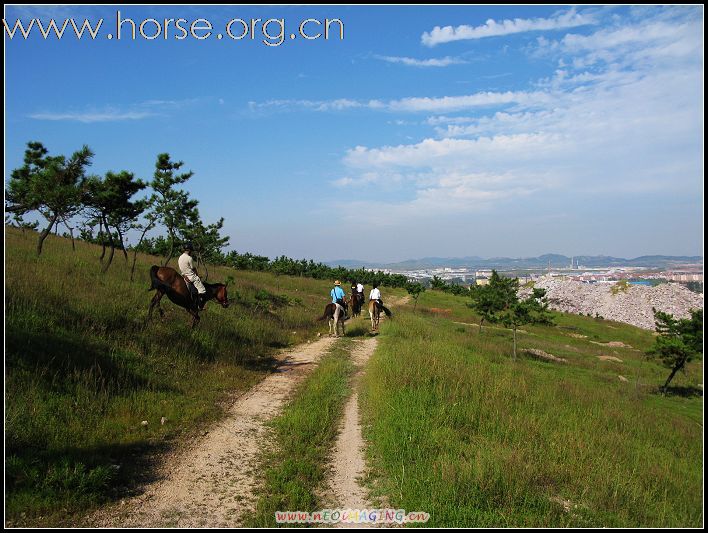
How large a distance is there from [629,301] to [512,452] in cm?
12317

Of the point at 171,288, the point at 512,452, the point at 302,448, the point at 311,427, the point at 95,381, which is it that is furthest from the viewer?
the point at 171,288

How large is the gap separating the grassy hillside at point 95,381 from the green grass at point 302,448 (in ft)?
5.32

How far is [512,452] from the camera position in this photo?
6.04 m

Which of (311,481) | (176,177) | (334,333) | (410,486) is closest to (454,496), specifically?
(410,486)

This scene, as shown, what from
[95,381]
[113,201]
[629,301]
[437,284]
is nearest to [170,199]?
[113,201]

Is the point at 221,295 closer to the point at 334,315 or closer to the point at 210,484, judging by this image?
the point at 334,315

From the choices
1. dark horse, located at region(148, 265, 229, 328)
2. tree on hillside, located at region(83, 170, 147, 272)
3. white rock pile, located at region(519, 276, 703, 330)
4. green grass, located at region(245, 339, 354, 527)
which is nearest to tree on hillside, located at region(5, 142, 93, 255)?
tree on hillside, located at region(83, 170, 147, 272)

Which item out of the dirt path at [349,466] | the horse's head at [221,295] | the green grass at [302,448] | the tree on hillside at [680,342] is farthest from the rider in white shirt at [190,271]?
the tree on hillside at [680,342]

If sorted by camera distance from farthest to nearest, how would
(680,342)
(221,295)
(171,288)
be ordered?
(680,342), (221,295), (171,288)

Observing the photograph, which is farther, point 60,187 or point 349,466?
point 60,187

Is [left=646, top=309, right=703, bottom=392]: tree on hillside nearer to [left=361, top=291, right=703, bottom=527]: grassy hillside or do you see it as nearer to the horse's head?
[left=361, top=291, right=703, bottom=527]: grassy hillside

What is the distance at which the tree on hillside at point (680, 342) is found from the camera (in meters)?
22.0

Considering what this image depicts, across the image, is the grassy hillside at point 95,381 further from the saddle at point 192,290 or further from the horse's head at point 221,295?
the horse's head at point 221,295

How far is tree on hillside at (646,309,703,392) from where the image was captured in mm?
21969
